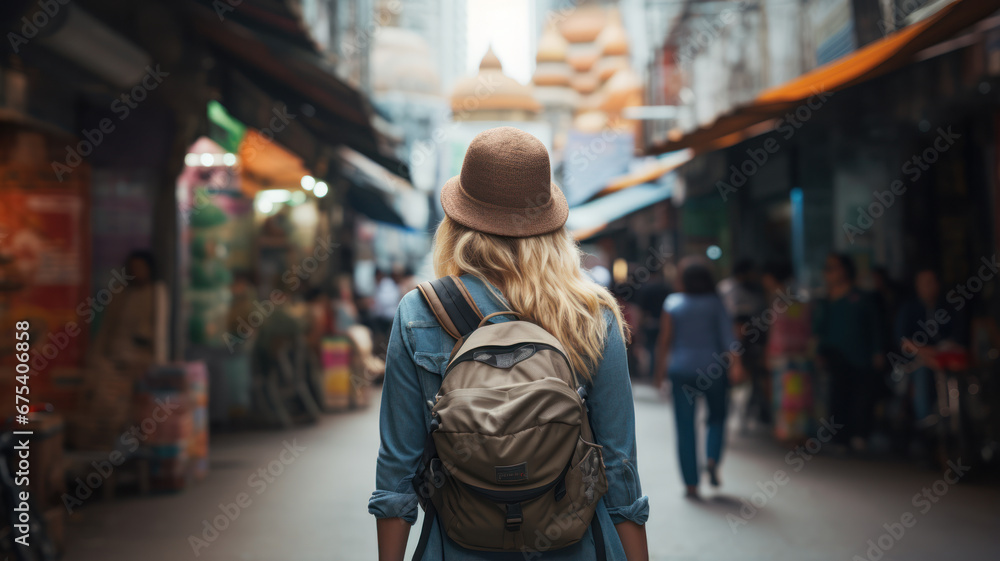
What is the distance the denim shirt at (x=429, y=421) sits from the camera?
1916 millimetres

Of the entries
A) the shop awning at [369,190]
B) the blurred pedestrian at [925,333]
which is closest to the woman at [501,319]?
the blurred pedestrian at [925,333]

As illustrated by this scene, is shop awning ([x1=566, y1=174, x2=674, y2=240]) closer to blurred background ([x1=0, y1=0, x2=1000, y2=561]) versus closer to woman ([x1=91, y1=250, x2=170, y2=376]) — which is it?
blurred background ([x1=0, y1=0, x2=1000, y2=561])

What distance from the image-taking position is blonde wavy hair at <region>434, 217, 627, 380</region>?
6.42 feet

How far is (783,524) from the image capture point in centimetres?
591

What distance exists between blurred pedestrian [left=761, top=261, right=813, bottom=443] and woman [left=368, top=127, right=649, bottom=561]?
295 inches

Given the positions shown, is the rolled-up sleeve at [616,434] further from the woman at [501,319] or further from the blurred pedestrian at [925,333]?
the blurred pedestrian at [925,333]

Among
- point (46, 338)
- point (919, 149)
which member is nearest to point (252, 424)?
point (46, 338)

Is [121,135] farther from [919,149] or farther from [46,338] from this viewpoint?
[919,149]

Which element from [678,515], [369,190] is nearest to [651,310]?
→ [369,190]

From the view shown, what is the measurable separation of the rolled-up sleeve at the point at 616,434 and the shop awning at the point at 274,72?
20.4 ft

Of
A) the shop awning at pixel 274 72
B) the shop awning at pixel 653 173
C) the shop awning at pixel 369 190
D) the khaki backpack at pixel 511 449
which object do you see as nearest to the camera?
the khaki backpack at pixel 511 449

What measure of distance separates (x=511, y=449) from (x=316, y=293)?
35.2 ft

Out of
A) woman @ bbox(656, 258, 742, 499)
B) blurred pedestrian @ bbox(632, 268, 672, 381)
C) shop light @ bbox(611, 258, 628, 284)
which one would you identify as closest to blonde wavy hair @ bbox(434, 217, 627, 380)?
woman @ bbox(656, 258, 742, 499)

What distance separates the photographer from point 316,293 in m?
12.2
